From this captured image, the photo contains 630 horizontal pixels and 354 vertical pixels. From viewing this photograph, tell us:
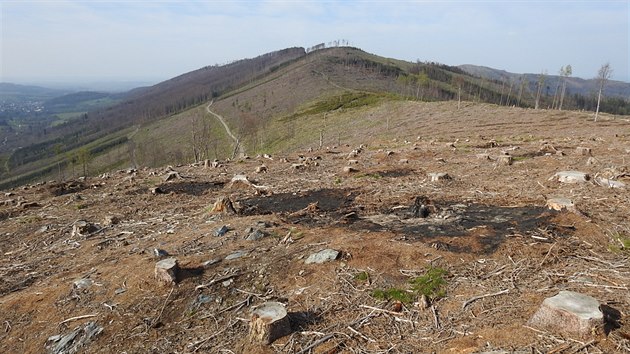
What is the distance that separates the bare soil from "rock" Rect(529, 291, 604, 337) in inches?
4.0

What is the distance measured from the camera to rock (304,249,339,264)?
7548mm

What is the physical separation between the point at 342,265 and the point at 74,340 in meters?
4.60

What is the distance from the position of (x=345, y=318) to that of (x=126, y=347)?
3.42 metres

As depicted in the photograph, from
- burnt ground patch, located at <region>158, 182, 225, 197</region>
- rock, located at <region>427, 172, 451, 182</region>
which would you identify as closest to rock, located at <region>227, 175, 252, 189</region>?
burnt ground patch, located at <region>158, 182, 225, 197</region>

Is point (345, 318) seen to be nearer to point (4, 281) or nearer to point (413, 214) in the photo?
point (413, 214)

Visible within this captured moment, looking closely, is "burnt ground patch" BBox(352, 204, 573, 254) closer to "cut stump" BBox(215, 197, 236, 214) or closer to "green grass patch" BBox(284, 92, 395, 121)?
"cut stump" BBox(215, 197, 236, 214)

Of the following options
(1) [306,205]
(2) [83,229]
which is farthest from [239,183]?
(2) [83,229]

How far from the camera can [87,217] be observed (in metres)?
13.1

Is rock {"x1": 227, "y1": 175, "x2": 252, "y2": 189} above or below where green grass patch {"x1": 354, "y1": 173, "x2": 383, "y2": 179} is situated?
below

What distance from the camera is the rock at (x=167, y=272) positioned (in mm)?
7363

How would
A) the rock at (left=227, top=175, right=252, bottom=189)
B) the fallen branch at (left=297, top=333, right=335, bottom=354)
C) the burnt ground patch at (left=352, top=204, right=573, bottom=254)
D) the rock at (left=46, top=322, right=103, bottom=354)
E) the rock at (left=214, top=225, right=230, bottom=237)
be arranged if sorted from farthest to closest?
the rock at (left=227, top=175, right=252, bottom=189)
the rock at (left=214, top=225, right=230, bottom=237)
the burnt ground patch at (left=352, top=204, right=573, bottom=254)
the rock at (left=46, top=322, right=103, bottom=354)
the fallen branch at (left=297, top=333, right=335, bottom=354)

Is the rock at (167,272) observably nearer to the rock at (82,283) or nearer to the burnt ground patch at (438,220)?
the rock at (82,283)

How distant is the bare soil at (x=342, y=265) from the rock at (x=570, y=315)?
102 mm

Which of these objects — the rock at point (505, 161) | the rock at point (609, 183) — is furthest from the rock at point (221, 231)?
the rock at point (505, 161)
